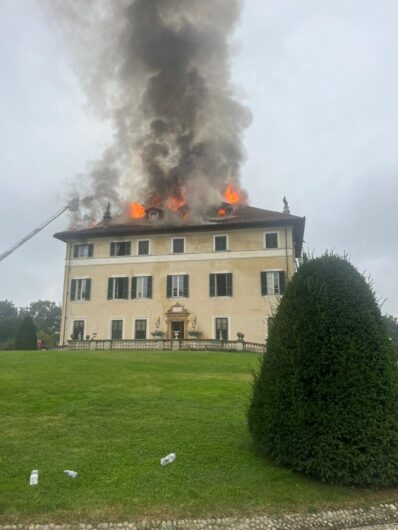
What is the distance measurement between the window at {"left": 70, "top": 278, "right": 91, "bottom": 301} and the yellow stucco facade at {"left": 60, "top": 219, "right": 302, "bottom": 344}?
8 cm

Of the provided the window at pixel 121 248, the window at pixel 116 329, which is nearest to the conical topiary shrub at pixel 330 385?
the window at pixel 116 329

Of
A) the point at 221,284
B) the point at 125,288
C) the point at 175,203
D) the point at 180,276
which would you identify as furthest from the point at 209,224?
the point at 125,288

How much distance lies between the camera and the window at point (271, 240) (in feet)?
105

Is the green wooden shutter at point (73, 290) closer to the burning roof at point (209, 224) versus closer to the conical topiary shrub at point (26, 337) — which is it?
the burning roof at point (209, 224)

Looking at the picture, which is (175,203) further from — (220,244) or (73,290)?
(73,290)

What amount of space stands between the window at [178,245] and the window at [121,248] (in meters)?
3.81

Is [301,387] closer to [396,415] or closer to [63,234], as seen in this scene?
[396,415]

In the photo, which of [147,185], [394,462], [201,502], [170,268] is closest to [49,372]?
[201,502]

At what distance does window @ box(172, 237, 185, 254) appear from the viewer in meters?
33.8

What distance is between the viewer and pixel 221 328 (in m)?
31.7

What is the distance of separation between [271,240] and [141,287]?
35.6ft

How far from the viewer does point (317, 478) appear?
237 inches

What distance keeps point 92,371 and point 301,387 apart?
10.1 metres

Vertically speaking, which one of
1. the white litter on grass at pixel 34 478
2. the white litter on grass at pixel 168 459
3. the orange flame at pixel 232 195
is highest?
the orange flame at pixel 232 195
